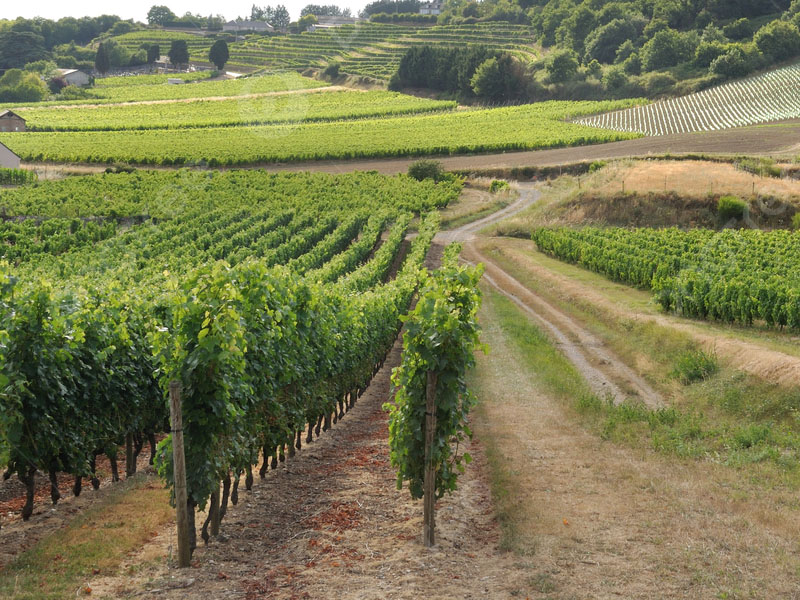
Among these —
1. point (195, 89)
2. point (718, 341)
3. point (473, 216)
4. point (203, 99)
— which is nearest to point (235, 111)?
point (203, 99)

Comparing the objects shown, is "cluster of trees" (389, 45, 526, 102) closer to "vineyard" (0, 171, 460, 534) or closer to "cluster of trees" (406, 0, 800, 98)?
"cluster of trees" (406, 0, 800, 98)

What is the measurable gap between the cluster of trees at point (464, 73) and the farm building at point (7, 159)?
67.1 metres

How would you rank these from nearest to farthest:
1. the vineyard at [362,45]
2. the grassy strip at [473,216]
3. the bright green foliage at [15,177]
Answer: the grassy strip at [473,216] < the bright green foliage at [15,177] < the vineyard at [362,45]

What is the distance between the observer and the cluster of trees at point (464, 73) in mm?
122562

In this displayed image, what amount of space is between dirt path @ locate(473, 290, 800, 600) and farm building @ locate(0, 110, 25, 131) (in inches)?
3899

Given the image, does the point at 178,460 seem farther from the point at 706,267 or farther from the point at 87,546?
the point at 706,267

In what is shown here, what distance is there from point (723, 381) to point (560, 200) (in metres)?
40.6

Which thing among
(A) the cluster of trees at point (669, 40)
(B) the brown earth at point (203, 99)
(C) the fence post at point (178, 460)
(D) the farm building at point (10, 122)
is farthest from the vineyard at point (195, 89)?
(C) the fence post at point (178, 460)

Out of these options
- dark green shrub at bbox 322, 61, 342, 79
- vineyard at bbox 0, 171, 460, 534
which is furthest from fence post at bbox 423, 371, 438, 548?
dark green shrub at bbox 322, 61, 342, 79

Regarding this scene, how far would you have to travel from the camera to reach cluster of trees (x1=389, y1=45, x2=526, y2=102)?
123 m

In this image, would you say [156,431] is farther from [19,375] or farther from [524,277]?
[524,277]

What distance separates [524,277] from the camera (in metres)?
42.4

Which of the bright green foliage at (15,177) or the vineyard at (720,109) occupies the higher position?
the vineyard at (720,109)

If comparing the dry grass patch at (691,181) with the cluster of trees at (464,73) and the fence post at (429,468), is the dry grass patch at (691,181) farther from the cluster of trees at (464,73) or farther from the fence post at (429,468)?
the cluster of trees at (464,73)
